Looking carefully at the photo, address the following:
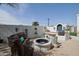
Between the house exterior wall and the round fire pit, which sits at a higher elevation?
the house exterior wall

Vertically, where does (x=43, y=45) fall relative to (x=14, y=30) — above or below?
below

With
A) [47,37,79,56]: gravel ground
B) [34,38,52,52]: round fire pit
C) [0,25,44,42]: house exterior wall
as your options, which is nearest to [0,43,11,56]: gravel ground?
[0,25,44,42]: house exterior wall

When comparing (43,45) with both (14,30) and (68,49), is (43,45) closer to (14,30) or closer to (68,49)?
(68,49)

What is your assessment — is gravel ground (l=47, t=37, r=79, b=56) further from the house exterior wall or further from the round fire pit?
the house exterior wall

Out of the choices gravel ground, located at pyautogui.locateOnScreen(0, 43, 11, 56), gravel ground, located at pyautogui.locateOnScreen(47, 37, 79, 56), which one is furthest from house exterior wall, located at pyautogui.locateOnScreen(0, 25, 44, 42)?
gravel ground, located at pyautogui.locateOnScreen(47, 37, 79, 56)

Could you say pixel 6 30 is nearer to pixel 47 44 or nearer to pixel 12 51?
pixel 12 51

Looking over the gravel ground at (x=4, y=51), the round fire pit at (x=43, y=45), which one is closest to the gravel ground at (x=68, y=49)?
the round fire pit at (x=43, y=45)

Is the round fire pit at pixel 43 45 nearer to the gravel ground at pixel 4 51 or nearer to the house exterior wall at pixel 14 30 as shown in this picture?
the house exterior wall at pixel 14 30

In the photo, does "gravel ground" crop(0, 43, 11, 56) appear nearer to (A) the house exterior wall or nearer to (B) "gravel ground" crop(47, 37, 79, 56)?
(A) the house exterior wall

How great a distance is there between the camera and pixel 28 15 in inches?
173

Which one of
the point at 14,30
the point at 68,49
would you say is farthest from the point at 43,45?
the point at 14,30

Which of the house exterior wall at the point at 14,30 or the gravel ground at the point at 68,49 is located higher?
the house exterior wall at the point at 14,30

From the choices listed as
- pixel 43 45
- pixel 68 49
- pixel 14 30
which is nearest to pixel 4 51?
pixel 14 30

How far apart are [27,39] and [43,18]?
372 mm
